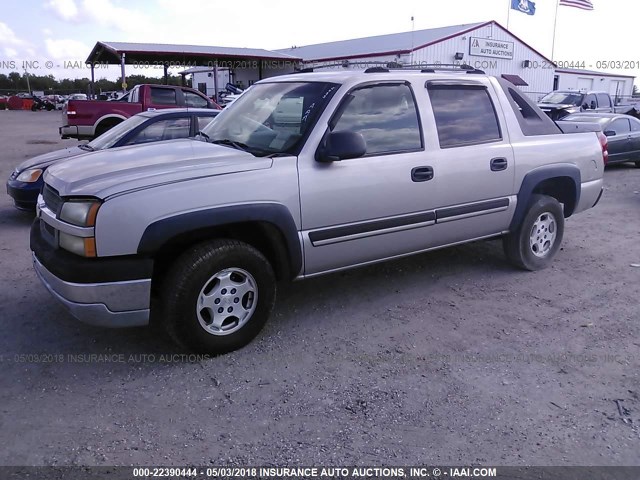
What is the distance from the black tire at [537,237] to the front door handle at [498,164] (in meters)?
0.65

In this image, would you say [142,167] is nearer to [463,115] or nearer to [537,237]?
[463,115]

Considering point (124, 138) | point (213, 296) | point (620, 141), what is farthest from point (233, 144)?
point (620, 141)

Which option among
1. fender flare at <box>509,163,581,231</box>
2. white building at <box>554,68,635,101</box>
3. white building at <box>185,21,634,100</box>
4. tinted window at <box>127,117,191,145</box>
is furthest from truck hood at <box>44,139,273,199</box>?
white building at <box>554,68,635,101</box>

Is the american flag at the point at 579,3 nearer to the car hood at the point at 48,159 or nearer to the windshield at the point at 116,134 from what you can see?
the windshield at the point at 116,134

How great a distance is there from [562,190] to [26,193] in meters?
6.35

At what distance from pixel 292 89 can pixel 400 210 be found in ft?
4.27

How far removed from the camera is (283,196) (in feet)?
12.6

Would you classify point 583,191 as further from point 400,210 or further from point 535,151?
point 400,210

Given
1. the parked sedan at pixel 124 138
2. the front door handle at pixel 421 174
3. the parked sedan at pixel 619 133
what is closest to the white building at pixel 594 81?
the parked sedan at pixel 619 133

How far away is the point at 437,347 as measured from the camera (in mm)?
4090

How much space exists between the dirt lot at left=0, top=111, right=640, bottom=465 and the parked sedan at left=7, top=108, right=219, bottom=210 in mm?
2262

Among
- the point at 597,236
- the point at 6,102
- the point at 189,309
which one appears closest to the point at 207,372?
the point at 189,309

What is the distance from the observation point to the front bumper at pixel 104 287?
11.0ft

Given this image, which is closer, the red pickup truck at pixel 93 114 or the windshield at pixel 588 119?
the red pickup truck at pixel 93 114
